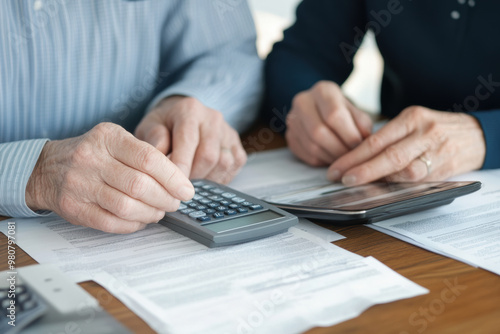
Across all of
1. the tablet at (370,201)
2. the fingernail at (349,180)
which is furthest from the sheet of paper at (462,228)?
the fingernail at (349,180)

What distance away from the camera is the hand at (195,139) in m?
0.81

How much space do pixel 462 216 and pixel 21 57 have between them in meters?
0.69

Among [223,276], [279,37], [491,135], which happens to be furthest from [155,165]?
[279,37]

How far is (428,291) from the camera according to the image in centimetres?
52

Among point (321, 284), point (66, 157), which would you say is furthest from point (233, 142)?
point (321, 284)

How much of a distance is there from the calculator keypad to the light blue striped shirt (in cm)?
30

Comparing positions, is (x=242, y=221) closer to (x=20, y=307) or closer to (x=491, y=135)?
(x=20, y=307)

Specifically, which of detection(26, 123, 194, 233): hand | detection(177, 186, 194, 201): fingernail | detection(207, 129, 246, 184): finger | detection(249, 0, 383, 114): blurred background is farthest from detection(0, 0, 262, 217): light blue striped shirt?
detection(249, 0, 383, 114): blurred background

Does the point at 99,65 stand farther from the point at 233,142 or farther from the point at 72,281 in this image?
the point at 72,281

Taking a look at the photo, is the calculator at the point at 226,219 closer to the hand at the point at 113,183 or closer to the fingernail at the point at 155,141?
the hand at the point at 113,183

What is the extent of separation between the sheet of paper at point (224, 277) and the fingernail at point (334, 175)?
0.68 ft

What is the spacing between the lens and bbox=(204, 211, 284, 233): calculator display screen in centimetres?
62

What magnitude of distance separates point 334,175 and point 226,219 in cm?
26

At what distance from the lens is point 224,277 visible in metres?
0.54
